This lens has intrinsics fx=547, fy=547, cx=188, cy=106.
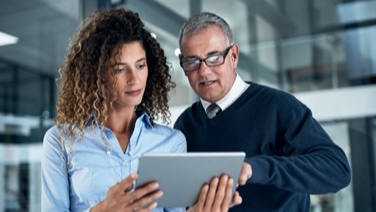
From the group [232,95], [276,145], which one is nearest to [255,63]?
[232,95]

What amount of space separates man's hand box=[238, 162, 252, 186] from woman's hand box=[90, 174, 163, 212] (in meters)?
0.21

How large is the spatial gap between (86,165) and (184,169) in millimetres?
390

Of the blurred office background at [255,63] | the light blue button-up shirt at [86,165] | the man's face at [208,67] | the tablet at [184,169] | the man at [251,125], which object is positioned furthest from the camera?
the blurred office background at [255,63]

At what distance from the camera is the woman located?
59.9 inches

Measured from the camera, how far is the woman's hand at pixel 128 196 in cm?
126

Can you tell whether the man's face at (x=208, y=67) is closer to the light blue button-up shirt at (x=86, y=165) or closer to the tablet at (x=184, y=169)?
the light blue button-up shirt at (x=86, y=165)

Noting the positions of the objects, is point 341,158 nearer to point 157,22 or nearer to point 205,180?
point 205,180

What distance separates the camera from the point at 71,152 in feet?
5.10

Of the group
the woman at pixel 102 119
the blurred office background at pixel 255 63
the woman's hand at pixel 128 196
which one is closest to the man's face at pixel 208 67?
the woman at pixel 102 119

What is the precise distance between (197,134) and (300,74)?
288cm

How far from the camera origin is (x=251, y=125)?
5.81 feet

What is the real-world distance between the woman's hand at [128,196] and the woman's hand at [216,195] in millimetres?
124

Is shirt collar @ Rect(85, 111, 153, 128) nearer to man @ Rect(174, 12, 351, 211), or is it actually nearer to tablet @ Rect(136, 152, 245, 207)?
man @ Rect(174, 12, 351, 211)

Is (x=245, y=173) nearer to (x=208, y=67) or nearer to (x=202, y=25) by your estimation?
(x=208, y=67)
